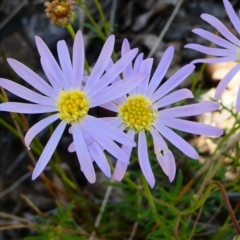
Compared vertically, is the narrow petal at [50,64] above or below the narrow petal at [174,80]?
above

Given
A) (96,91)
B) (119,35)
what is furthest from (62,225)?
(119,35)

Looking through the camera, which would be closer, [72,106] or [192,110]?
[192,110]

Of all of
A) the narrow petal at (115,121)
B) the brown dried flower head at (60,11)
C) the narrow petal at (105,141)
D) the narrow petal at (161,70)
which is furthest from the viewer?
the brown dried flower head at (60,11)

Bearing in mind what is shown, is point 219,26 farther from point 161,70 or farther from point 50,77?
point 50,77

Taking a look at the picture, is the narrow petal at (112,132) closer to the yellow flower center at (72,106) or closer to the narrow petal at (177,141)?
the yellow flower center at (72,106)

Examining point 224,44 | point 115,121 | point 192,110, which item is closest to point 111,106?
point 115,121

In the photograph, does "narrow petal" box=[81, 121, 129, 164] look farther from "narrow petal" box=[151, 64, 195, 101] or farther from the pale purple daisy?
the pale purple daisy

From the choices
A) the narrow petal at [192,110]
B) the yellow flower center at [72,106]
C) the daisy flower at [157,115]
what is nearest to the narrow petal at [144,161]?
the daisy flower at [157,115]
